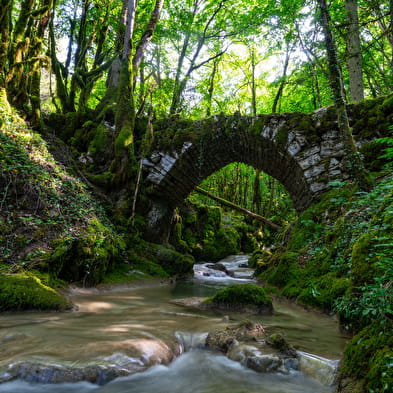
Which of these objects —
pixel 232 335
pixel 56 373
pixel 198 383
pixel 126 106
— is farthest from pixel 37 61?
pixel 198 383

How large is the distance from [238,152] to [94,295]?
21.2ft

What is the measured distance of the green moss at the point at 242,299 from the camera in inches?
182

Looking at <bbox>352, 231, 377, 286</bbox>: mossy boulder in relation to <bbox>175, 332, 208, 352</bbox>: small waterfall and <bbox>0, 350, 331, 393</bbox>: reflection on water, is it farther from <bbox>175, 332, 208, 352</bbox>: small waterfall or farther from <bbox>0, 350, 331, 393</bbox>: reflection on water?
<bbox>175, 332, 208, 352</bbox>: small waterfall

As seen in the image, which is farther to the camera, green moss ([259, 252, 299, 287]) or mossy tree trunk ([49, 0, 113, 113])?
mossy tree trunk ([49, 0, 113, 113])

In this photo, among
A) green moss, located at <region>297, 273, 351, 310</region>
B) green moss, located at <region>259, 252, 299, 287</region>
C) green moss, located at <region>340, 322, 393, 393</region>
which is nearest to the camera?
green moss, located at <region>340, 322, 393, 393</region>

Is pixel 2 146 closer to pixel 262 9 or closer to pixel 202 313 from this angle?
pixel 202 313

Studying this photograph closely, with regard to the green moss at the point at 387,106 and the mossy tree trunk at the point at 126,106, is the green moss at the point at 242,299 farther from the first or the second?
the green moss at the point at 387,106

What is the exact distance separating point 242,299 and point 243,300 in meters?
0.02

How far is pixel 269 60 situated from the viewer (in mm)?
19422

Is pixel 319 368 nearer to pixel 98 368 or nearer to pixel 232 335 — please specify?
pixel 232 335

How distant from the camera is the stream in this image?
216cm

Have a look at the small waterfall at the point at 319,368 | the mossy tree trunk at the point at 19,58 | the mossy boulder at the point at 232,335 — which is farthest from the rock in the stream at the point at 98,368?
the mossy tree trunk at the point at 19,58

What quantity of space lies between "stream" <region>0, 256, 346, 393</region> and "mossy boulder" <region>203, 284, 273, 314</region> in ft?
0.74

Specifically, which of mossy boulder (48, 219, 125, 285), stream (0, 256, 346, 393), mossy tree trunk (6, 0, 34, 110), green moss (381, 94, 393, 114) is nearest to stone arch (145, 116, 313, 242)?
green moss (381, 94, 393, 114)
